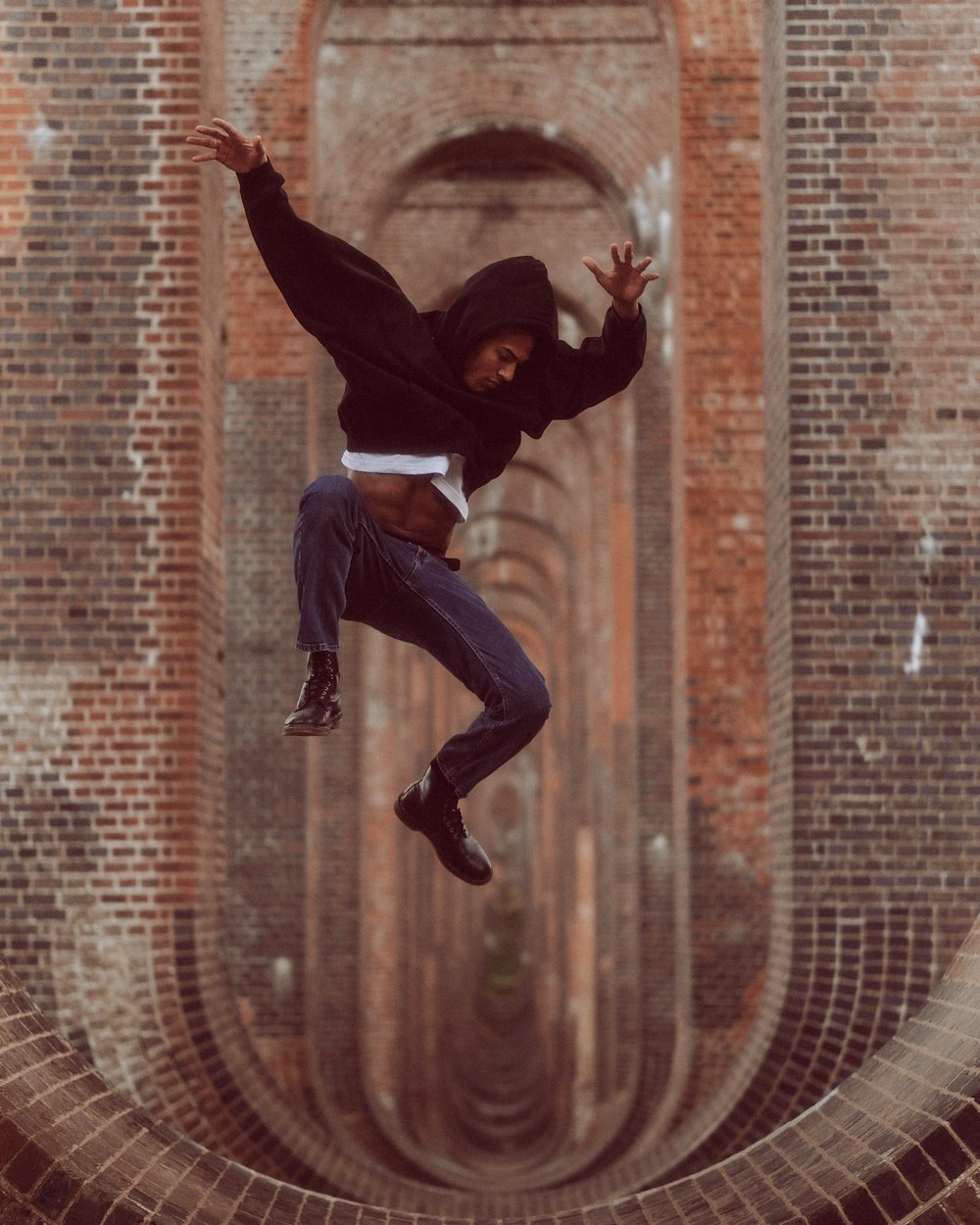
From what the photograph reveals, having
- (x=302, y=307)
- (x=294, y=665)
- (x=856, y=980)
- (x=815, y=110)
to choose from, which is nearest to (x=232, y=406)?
(x=294, y=665)

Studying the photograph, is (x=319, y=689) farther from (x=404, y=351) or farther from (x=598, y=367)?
(x=598, y=367)

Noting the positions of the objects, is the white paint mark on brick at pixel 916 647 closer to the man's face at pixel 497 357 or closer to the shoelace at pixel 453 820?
the shoelace at pixel 453 820

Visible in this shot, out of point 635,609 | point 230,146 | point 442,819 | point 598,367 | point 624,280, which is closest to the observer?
point 230,146

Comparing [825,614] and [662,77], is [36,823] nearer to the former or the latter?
[825,614]

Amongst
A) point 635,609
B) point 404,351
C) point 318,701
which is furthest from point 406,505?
point 635,609

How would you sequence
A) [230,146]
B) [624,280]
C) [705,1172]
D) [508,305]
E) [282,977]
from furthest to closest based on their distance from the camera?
1. [282,977]
2. [705,1172]
3. [624,280]
4. [230,146]
5. [508,305]

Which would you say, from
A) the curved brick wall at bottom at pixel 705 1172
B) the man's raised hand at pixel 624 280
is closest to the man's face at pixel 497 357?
the man's raised hand at pixel 624 280

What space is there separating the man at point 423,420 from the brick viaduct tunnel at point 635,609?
1.63 metres

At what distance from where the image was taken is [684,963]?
11.3m

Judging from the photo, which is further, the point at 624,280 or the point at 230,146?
the point at 624,280

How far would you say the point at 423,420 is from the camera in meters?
4.24

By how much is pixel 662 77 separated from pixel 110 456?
8.94m

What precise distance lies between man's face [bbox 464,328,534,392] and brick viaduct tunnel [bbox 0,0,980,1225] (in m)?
2.30

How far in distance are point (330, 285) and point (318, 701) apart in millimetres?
1053
